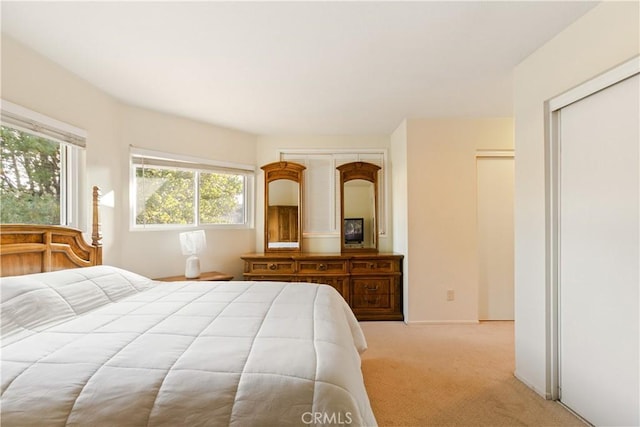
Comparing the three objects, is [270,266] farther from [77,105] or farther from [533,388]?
[533,388]

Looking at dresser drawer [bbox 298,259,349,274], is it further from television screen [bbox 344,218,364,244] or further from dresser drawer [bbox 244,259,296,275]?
television screen [bbox 344,218,364,244]

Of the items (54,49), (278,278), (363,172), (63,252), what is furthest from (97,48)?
(363,172)

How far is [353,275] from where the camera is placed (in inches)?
142

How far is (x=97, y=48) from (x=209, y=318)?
76.5 inches

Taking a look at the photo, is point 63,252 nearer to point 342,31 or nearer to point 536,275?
point 342,31

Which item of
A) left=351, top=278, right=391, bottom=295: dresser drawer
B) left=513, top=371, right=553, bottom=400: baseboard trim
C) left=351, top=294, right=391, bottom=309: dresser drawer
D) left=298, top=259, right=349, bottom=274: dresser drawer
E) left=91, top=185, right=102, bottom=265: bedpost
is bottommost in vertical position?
left=513, top=371, right=553, bottom=400: baseboard trim

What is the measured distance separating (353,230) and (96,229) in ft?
9.13

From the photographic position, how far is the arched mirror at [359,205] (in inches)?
158

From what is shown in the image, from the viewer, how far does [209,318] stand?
1.49 meters

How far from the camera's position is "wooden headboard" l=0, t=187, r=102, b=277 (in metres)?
1.73

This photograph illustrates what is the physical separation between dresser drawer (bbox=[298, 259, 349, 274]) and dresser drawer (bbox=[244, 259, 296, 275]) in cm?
11

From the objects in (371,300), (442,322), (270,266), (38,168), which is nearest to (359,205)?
(371,300)

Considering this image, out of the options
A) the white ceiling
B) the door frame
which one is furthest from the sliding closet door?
the white ceiling

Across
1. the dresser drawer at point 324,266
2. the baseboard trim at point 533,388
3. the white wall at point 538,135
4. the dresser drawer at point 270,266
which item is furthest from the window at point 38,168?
the baseboard trim at point 533,388
